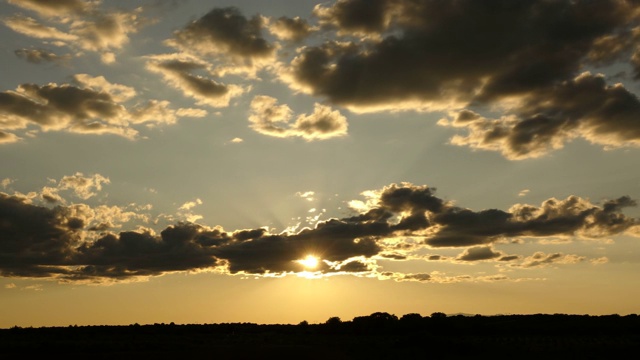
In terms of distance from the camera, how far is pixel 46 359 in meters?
75.8

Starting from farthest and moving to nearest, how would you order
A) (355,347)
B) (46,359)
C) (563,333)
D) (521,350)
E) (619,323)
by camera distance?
1. (619,323)
2. (563,333)
3. (355,347)
4. (521,350)
5. (46,359)

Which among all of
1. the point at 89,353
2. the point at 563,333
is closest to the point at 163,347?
the point at 89,353

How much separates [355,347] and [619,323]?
7896 centimetres

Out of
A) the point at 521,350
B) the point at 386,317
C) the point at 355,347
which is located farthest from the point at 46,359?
the point at 386,317

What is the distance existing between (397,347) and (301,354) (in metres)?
18.4

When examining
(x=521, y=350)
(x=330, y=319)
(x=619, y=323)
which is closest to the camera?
(x=521, y=350)

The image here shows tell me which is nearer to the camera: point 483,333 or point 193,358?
point 193,358

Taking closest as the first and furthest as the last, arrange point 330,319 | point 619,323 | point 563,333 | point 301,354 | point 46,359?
1. point 46,359
2. point 301,354
3. point 563,333
4. point 619,323
5. point 330,319

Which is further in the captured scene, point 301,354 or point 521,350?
point 521,350

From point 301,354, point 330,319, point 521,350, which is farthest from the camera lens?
point 330,319

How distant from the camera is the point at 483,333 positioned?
433 ft

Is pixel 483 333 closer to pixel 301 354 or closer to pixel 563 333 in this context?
pixel 563 333

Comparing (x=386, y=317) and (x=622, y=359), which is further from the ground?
(x=386, y=317)

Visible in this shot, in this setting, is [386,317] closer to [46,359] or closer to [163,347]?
[163,347]
